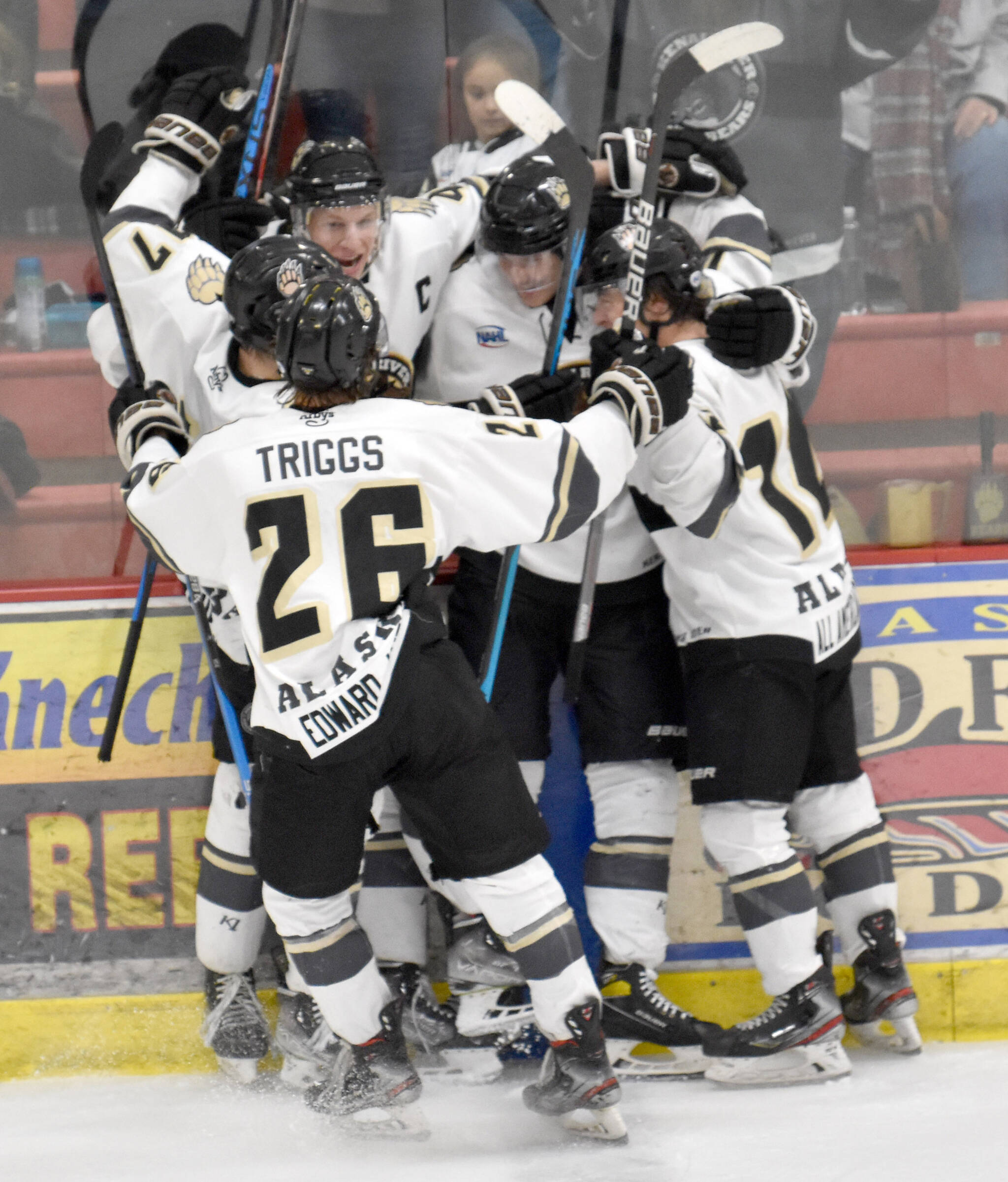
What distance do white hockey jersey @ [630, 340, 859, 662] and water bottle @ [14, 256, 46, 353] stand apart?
133cm

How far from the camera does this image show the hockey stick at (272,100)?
2.86 metres

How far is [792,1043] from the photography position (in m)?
2.64

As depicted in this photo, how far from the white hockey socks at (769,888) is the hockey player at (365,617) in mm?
406

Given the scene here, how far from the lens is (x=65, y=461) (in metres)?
3.01

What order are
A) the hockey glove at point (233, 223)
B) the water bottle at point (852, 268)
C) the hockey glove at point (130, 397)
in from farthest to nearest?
the water bottle at point (852, 268) → the hockey glove at point (233, 223) → the hockey glove at point (130, 397)

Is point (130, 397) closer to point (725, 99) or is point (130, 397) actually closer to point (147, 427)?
point (147, 427)

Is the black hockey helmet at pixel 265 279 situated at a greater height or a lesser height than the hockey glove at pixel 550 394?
greater

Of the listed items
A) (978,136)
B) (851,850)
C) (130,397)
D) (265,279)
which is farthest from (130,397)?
(978,136)

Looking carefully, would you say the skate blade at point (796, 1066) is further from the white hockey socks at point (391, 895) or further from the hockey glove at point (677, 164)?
the hockey glove at point (677, 164)

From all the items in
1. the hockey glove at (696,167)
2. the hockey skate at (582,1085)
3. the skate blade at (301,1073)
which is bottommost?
the skate blade at (301,1073)

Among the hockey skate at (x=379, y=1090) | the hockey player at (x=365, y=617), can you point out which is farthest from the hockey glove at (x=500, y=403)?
the hockey skate at (x=379, y=1090)

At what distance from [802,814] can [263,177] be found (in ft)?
5.67

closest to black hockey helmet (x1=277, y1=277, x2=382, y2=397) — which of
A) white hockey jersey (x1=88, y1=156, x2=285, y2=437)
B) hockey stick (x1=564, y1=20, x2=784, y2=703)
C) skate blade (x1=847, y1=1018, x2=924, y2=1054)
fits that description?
white hockey jersey (x1=88, y1=156, x2=285, y2=437)

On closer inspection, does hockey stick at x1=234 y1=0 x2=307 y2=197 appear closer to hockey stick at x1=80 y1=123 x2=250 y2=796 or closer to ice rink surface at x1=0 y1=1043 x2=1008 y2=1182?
hockey stick at x1=80 y1=123 x2=250 y2=796
